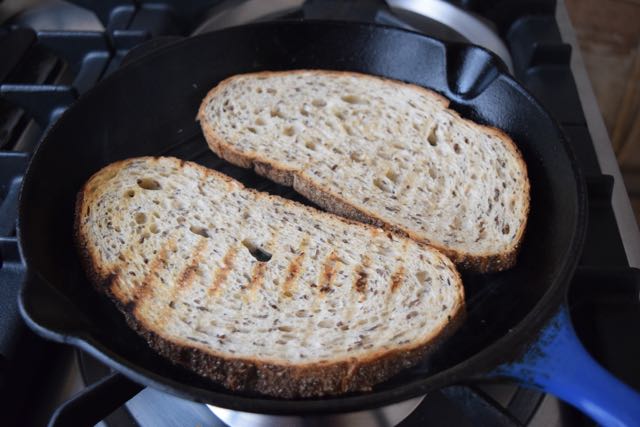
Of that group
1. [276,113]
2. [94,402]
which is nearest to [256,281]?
[94,402]

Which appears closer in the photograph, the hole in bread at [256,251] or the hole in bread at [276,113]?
the hole in bread at [256,251]

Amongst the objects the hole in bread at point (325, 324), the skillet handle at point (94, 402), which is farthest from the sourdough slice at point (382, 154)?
the skillet handle at point (94, 402)

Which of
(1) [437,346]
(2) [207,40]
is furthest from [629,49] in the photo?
(1) [437,346]

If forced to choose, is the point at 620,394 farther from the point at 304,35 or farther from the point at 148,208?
the point at 304,35

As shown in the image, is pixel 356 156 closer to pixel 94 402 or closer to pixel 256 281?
pixel 256 281

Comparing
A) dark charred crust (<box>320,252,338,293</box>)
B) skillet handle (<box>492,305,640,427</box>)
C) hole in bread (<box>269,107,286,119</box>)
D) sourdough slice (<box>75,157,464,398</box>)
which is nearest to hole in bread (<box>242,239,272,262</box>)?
sourdough slice (<box>75,157,464,398</box>)

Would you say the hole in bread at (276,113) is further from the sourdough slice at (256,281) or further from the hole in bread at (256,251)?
the hole in bread at (256,251)
